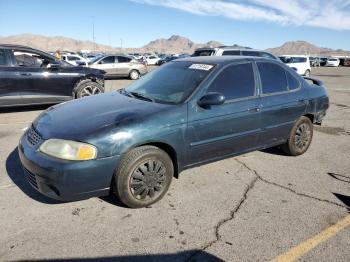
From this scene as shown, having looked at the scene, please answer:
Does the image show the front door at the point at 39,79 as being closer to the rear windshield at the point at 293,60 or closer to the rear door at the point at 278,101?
the rear door at the point at 278,101

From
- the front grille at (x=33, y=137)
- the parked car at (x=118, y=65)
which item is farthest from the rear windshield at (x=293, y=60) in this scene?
the front grille at (x=33, y=137)

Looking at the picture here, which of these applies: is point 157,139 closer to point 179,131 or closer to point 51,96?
point 179,131

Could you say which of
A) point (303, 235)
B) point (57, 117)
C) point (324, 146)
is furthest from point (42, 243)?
point (324, 146)

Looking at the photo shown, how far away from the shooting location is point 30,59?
328 inches

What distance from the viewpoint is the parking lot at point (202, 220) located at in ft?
9.93

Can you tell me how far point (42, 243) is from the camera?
308 cm

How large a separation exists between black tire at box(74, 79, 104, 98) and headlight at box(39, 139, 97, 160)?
581 cm

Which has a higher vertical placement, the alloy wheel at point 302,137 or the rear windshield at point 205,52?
the rear windshield at point 205,52

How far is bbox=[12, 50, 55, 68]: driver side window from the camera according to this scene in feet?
26.6

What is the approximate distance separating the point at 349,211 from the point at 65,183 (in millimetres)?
3068

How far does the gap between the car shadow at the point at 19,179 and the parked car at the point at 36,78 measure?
303 centimetres

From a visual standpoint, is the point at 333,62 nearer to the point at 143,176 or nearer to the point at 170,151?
the point at 170,151

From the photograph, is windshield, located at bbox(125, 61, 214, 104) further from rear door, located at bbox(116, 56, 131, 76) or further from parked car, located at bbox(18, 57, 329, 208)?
rear door, located at bbox(116, 56, 131, 76)

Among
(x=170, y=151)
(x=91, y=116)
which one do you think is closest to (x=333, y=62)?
(x=170, y=151)
